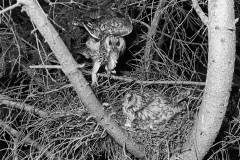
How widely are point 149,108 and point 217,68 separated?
998mm

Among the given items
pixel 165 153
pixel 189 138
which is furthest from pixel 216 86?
pixel 165 153

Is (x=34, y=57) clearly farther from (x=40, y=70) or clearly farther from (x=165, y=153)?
(x=165, y=153)

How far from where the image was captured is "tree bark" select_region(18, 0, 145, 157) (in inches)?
55.2

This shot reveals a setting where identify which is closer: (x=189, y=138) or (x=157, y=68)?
(x=189, y=138)

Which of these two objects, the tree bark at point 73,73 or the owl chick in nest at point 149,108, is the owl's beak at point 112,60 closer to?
the owl chick in nest at point 149,108

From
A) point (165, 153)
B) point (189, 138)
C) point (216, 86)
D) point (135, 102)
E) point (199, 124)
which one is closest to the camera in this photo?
point (216, 86)

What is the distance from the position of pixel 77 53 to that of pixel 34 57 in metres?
0.29

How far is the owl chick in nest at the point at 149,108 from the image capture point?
2275 mm

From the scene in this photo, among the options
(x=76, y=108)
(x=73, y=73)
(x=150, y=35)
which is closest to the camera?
(x=73, y=73)

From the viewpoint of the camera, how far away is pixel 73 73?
5.16 ft

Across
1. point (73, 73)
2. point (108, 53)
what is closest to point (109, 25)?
point (108, 53)

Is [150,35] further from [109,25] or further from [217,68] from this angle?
[217,68]

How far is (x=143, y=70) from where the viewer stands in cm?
242

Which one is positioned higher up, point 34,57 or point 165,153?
point 34,57
